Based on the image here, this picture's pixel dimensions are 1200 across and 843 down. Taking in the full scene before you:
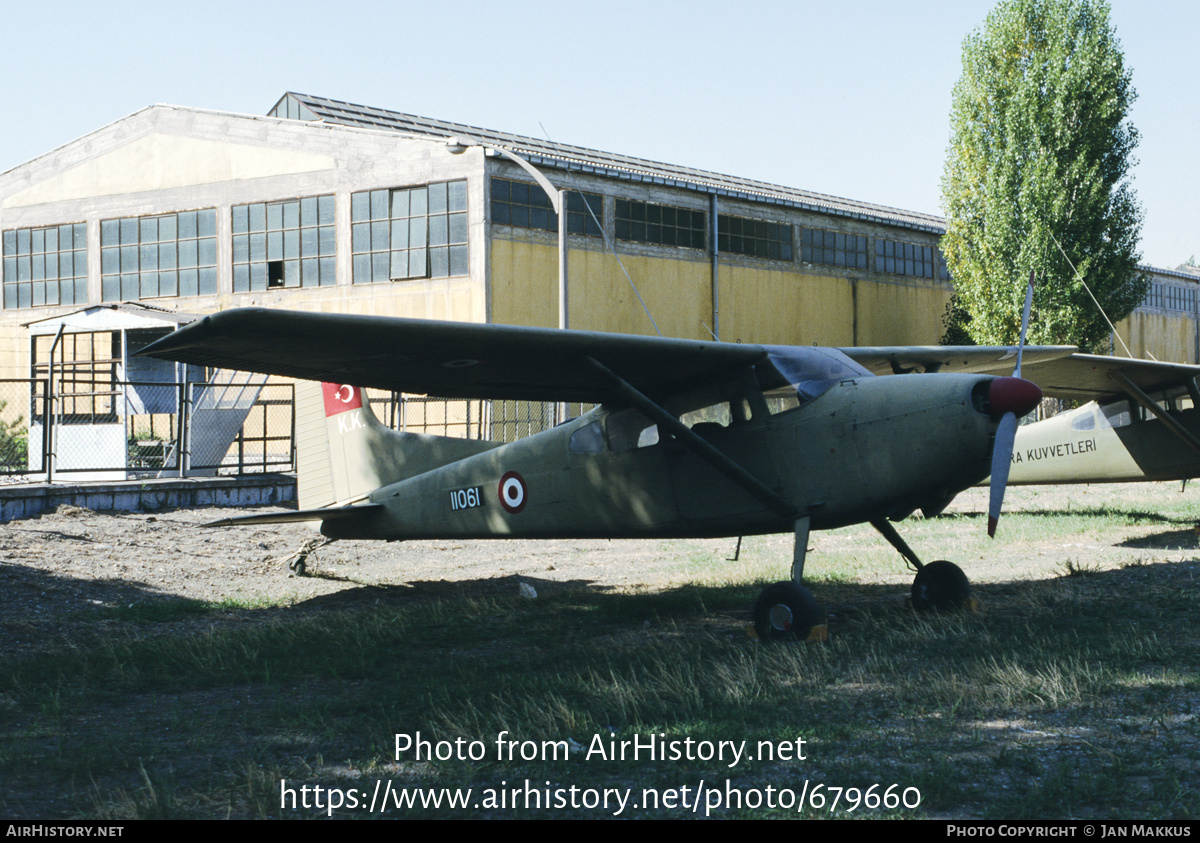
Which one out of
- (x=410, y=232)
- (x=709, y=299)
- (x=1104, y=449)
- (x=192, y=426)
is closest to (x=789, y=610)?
(x=1104, y=449)

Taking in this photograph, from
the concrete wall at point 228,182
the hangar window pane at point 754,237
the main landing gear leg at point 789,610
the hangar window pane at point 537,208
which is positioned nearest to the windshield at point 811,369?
the main landing gear leg at point 789,610

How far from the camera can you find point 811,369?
29.5ft

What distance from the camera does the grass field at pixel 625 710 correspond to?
15.2ft

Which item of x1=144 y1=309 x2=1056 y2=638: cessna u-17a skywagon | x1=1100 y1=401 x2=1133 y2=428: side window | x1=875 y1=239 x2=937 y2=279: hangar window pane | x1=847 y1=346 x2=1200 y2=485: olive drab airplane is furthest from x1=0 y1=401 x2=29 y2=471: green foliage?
x1=875 y1=239 x2=937 y2=279: hangar window pane

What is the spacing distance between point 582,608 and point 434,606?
1467 mm

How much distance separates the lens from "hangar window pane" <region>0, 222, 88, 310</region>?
32500 millimetres

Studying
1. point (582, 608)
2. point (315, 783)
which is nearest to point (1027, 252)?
point (582, 608)

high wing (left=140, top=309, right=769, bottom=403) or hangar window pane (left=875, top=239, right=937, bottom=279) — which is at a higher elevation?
hangar window pane (left=875, top=239, right=937, bottom=279)

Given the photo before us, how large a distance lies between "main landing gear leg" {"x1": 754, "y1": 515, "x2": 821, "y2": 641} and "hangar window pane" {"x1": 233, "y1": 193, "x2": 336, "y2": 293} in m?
21.3

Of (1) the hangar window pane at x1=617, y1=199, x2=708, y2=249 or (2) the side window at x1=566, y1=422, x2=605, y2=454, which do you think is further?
(1) the hangar window pane at x1=617, y1=199, x2=708, y2=249

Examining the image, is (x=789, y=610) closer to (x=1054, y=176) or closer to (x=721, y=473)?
(x=721, y=473)

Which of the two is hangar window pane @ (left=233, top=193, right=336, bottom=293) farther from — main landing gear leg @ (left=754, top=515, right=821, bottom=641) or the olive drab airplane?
main landing gear leg @ (left=754, top=515, right=821, bottom=641)

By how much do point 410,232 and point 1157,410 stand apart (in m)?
17.8

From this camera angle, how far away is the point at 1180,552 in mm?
12641
